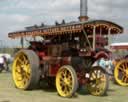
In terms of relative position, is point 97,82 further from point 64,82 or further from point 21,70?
point 21,70

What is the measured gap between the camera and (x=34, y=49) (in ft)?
44.0

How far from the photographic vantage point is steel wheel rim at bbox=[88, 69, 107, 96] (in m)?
11.6

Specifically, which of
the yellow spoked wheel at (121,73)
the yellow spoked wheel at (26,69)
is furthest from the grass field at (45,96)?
the yellow spoked wheel at (121,73)

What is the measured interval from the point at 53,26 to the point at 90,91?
2.31 meters

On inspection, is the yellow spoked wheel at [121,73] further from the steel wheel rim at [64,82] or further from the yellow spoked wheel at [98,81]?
the steel wheel rim at [64,82]

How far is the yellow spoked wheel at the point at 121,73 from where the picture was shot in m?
15.3

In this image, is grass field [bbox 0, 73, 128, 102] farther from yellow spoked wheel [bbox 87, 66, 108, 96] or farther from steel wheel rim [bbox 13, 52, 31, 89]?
steel wheel rim [bbox 13, 52, 31, 89]

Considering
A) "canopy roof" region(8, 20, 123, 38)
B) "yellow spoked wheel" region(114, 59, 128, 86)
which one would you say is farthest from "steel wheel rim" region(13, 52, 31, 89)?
"yellow spoked wheel" region(114, 59, 128, 86)

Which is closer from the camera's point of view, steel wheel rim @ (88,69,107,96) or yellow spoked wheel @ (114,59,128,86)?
steel wheel rim @ (88,69,107,96)

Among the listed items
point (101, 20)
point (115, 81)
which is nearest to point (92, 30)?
point (101, 20)

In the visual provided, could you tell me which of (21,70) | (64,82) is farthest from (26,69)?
(64,82)

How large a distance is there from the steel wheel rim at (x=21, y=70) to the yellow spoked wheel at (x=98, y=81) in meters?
2.06

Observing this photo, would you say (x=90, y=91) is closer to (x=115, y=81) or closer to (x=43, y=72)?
(x=43, y=72)

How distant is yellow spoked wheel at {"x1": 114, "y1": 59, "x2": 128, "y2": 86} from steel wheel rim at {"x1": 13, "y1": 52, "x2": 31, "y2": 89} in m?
4.24
